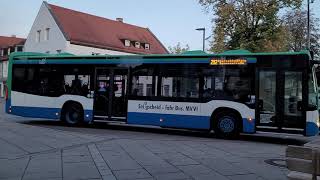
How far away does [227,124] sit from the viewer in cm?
1672

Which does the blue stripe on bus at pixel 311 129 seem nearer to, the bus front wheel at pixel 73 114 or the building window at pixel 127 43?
the bus front wheel at pixel 73 114

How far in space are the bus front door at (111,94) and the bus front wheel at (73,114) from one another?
3.12ft

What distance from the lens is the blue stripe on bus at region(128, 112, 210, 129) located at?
56.0ft

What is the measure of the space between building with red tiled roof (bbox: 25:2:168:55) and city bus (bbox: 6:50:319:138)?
3663 centimetres

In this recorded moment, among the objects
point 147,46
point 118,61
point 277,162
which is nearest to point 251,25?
point 118,61

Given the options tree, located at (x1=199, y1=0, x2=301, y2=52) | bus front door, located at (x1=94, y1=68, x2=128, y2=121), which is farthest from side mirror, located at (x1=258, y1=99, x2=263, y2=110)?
tree, located at (x1=199, y1=0, x2=301, y2=52)

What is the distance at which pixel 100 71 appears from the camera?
63.5 feet

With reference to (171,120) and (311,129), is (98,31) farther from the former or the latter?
(311,129)

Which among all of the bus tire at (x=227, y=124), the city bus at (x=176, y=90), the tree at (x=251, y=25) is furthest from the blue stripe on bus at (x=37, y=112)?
the tree at (x=251, y=25)

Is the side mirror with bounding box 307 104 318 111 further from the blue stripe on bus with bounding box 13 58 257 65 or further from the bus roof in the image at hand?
the blue stripe on bus with bounding box 13 58 257 65

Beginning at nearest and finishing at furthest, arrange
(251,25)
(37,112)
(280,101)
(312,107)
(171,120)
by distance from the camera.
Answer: (312,107)
(280,101)
(171,120)
(37,112)
(251,25)

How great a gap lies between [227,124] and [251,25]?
69.6 feet

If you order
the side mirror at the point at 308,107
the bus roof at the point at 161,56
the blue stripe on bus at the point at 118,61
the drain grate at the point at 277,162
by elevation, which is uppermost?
the bus roof at the point at 161,56

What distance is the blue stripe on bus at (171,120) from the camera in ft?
56.0
